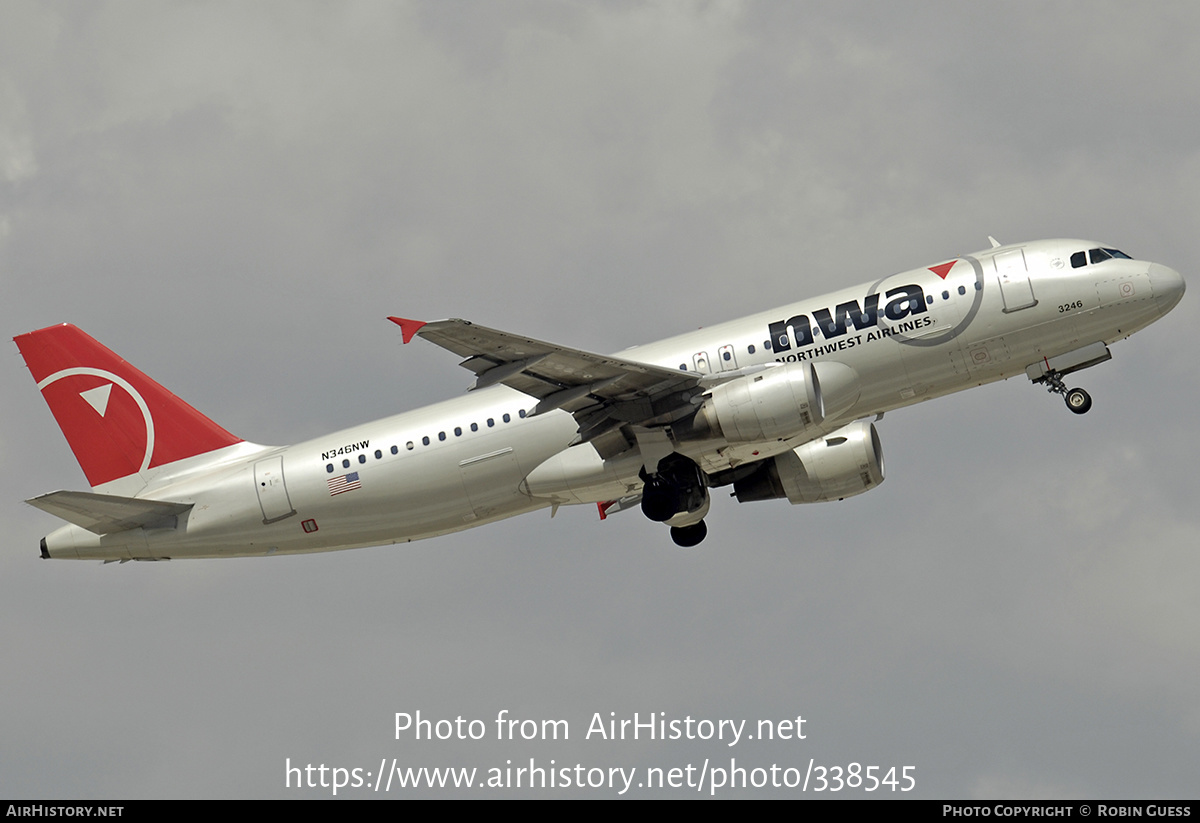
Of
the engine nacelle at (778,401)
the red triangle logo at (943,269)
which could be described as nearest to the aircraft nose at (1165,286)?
the red triangle logo at (943,269)

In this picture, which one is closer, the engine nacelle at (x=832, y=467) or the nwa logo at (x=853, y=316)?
the nwa logo at (x=853, y=316)

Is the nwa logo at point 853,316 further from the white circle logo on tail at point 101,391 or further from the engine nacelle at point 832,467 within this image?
the white circle logo on tail at point 101,391

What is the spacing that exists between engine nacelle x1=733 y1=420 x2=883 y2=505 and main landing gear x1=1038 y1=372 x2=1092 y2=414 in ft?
18.9

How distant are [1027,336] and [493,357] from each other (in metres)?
14.2

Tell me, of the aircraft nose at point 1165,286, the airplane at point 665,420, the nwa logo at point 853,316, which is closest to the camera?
the airplane at point 665,420

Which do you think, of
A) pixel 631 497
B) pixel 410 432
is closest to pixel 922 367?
pixel 631 497

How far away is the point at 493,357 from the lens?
33.5 meters

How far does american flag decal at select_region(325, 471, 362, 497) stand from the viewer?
39.3m

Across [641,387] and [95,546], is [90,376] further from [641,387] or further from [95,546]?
[641,387]

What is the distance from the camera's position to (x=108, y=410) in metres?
43.0

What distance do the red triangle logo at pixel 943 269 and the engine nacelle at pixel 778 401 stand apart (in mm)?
3708

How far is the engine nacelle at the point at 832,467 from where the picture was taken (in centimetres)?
4131

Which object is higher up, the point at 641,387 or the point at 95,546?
the point at 641,387

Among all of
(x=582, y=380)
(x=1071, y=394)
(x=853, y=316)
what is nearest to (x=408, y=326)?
(x=582, y=380)
